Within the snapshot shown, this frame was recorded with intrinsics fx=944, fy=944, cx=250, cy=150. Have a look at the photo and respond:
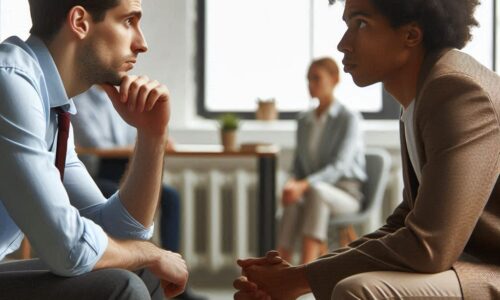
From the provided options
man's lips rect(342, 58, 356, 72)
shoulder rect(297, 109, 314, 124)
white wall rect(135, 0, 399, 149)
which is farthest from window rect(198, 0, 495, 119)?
man's lips rect(342, 58, 356, 72)

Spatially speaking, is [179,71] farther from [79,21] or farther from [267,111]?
[79,21]

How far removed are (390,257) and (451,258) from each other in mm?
115

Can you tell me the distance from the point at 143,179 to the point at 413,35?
638 millimetres

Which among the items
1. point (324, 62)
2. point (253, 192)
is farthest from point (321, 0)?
point (253, 192)

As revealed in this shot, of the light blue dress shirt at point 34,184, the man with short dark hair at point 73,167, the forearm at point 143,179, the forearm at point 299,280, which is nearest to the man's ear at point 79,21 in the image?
the man with short dark hair at point 73,167

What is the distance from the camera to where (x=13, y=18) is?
5.61m

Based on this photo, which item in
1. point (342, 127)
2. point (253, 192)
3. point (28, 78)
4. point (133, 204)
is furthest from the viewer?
point (253, 192)

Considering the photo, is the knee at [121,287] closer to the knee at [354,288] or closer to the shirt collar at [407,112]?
the knee at [354,288]

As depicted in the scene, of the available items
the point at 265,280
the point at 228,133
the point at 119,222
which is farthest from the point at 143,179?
the point at 228,133

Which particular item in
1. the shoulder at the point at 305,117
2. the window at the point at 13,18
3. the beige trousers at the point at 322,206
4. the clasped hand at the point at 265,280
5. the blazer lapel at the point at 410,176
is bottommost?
the beige trousers at the point at 322,206

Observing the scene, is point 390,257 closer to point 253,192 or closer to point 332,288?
point 332,288

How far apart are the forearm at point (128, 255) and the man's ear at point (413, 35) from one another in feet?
2.18

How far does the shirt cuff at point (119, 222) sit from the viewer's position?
79.0 inches

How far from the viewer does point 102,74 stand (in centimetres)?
191
